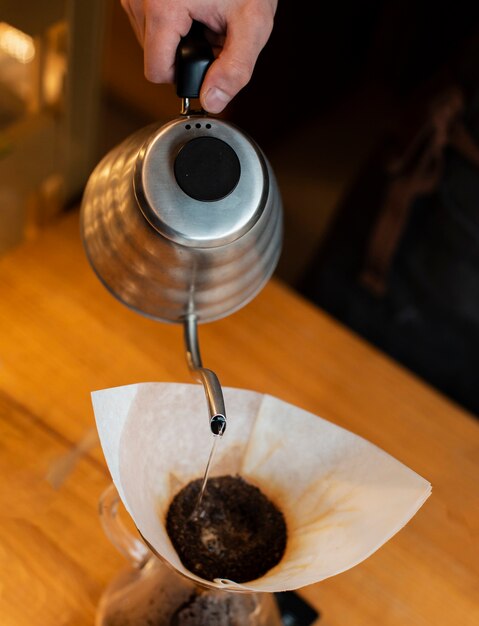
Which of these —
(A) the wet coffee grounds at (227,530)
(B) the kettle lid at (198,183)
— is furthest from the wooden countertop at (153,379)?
(B) the kettle lid at (198,183)

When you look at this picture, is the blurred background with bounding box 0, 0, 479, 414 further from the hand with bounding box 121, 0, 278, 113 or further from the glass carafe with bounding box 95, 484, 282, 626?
the glass carafe with bounding box 95, 484, 282, 626

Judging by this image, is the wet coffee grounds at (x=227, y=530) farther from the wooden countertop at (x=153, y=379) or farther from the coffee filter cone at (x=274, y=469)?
the wooden countertop at (x=153, y=379)

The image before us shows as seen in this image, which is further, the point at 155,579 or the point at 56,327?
the point at 56,327

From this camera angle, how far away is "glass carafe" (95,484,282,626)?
0.59m

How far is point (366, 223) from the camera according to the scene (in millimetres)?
1380

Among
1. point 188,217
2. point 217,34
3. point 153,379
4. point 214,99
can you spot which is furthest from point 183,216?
point 153,379

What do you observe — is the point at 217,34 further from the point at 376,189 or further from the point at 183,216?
the point at 376,189

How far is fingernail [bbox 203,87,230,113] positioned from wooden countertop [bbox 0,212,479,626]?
0.38 metres

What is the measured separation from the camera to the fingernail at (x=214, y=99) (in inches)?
23.4

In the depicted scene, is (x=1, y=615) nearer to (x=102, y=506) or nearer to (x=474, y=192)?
(x=102, y=506)

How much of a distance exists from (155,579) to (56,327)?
1.27 ft

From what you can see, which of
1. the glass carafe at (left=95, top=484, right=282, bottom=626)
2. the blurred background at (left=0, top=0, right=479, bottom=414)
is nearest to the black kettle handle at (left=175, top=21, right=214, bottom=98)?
the glass carafe at (left=95, top=484, right=282, bottom=626)

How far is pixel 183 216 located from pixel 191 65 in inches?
5.2

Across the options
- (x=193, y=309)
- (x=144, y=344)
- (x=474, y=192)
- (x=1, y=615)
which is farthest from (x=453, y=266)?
(x=1, y=615)
